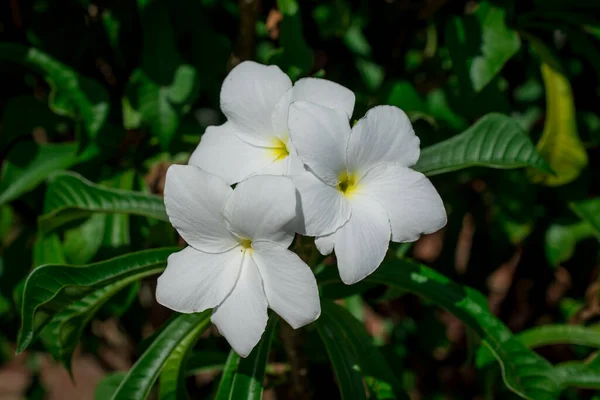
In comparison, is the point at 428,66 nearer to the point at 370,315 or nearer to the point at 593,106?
the point at 593,106

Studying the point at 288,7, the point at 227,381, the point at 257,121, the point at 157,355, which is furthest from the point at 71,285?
the point at 288,7

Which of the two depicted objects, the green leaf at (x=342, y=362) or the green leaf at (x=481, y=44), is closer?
the green leaf at (x=342, y=362)

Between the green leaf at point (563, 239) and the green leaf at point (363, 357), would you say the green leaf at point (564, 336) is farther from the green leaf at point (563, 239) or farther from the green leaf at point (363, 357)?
the green leaf at point (363, 357)

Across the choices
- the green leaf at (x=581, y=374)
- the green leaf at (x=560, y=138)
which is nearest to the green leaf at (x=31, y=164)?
the green leaf at (x=560, y=138)

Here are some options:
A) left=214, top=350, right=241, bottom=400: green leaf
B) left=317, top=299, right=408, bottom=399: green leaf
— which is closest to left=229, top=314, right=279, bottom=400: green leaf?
left=214, top=350, right=241, bottom=400: green leaf

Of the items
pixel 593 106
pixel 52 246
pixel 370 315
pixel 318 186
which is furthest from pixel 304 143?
pixel 370 315

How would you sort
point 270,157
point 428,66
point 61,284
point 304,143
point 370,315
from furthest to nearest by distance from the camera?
point 370,315 → point 428,66 → point 61,284 → point 270,157 → point 304,143

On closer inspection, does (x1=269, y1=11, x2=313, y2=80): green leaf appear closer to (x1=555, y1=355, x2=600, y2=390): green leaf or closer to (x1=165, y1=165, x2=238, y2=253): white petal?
(x1=165, y1=165, x2=238, y2=253): white petal
